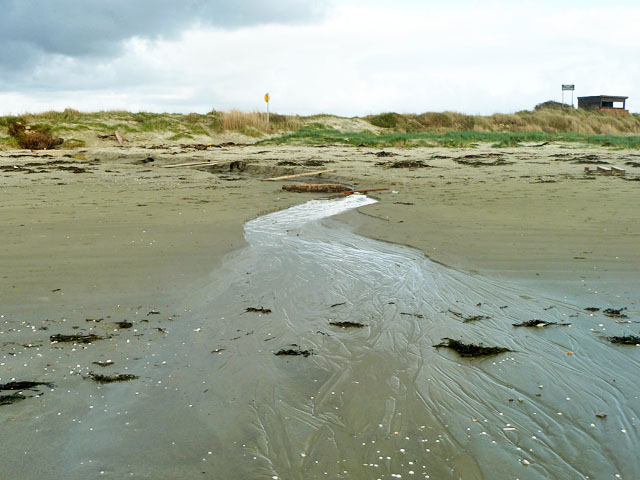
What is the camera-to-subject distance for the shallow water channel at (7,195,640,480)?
230cm

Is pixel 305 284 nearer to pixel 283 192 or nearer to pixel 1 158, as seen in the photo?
pixel 283 192

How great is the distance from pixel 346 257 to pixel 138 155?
1390 centimetres

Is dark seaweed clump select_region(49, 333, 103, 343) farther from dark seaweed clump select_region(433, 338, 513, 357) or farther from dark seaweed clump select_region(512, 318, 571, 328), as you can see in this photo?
dark seaweed clump select_region(512, 318, 571, 328)

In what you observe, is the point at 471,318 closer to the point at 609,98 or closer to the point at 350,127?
the point at 350,127

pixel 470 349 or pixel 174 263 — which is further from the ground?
pixel 174 263

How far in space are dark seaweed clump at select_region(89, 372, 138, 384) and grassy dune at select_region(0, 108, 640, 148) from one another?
19421 millimetres

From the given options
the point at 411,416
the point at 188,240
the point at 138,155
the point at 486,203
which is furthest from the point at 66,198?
the point at 138,155

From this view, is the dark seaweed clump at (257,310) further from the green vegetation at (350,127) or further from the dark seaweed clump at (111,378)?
the green vegetation at (350,127)

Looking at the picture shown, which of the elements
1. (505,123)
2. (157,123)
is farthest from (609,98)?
(157,123)

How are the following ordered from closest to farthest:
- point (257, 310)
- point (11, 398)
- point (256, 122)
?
point (11, 398)
point (257, 310)
point (256, 122)

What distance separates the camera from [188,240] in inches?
239

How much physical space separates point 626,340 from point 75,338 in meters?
3.59

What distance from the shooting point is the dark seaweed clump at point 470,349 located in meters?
3.41

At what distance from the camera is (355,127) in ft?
110
